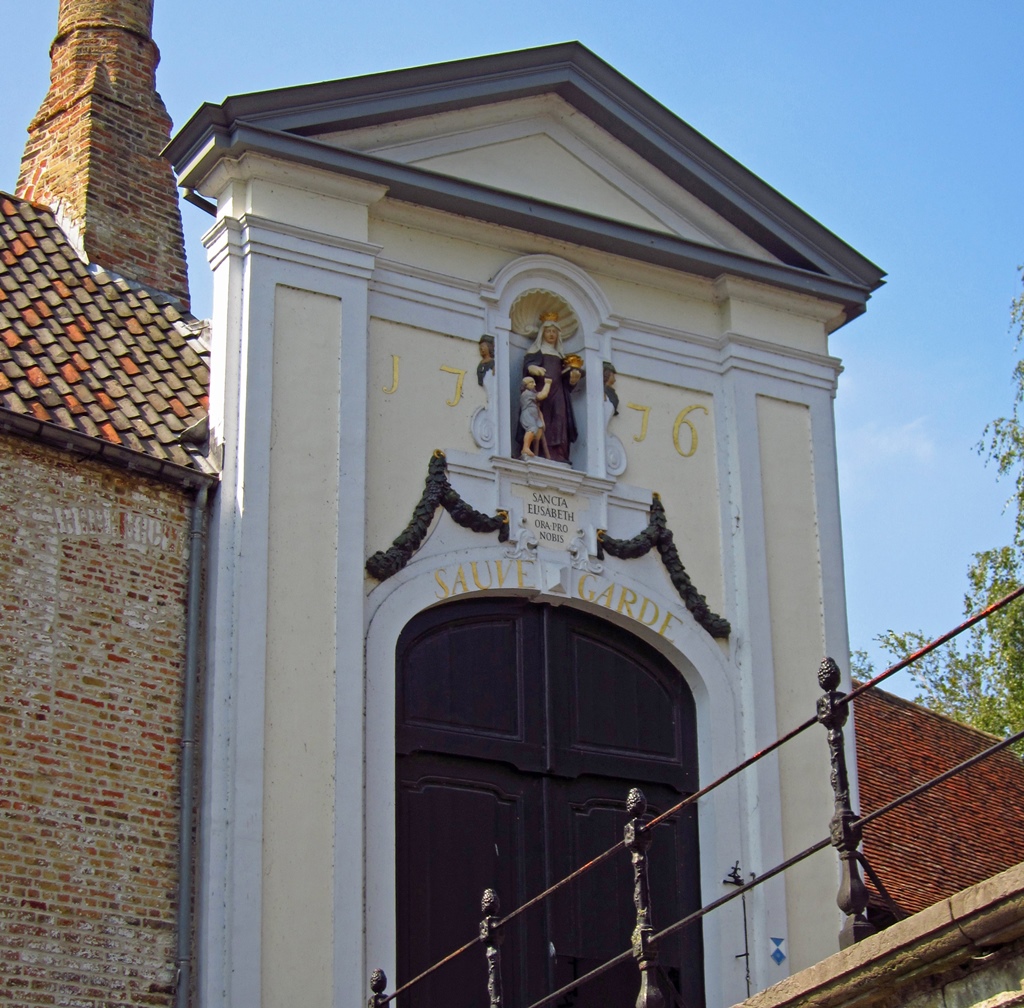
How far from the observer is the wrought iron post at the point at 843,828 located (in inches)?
315

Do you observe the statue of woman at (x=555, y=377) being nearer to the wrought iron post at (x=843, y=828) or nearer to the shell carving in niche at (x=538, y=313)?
the shell carving in niche at (x=538, y=313)

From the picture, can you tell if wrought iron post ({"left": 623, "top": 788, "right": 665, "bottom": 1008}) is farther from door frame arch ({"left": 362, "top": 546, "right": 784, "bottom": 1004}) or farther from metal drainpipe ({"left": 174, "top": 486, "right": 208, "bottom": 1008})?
metal drainpipe ({"left": 174, "top": 486, "right": 208, "bottom": 1008})

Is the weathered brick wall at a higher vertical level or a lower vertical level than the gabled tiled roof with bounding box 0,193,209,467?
lower

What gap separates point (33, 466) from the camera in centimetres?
1163

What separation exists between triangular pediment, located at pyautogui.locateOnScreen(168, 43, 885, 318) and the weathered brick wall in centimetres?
277

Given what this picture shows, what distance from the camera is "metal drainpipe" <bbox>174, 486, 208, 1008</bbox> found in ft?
36.3

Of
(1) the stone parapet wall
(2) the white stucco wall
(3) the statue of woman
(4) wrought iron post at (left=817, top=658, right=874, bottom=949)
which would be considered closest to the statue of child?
(3) the statue of woman

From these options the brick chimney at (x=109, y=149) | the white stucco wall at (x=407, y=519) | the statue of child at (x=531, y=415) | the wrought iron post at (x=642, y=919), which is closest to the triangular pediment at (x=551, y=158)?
the white stucco wall at (x=407, y=519)

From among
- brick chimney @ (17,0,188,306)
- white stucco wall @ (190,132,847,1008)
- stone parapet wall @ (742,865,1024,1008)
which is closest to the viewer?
stone parapet wall @ (742,865,1024,1008)

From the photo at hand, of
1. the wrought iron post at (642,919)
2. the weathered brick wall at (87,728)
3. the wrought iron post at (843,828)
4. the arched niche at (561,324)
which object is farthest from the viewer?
the arched niche at (561,324)

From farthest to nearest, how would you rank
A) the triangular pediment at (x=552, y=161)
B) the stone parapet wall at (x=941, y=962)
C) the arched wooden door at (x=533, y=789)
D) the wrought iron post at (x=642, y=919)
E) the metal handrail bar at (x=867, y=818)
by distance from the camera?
the triangular pediment at (x=552, y=161) < the arched wooden door at (x=533, y=789) < the wrought iron post at (x=642, y=919) < the metal handrail bar at (x=867, y=818) < the stone parapet wall at (x=941, y=962)

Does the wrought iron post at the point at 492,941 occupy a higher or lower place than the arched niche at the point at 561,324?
lower

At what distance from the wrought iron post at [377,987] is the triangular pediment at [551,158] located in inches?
217

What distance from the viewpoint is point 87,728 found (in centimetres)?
1124
